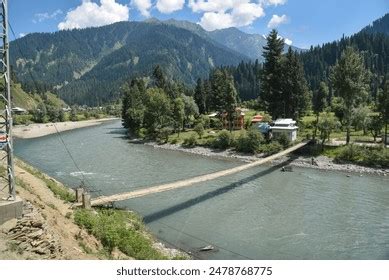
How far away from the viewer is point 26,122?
117312mm

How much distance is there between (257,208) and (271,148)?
70.8 feet

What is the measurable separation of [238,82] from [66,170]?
123 m

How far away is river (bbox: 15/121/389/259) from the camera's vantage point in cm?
2089

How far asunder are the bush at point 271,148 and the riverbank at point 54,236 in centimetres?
2698

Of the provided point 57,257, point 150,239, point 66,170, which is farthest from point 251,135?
point 57,257

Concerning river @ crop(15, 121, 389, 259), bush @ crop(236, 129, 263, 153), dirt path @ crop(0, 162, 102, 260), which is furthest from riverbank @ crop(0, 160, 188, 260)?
bush @ crop(236, 129, 263, 153)

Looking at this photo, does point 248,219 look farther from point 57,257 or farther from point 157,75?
point 157,75

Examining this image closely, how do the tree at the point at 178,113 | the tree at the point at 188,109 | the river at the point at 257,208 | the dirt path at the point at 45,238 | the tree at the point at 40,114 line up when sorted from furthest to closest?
the tree at the point at 40,114, the tree at the point at 188,109, the tree at the point at 178,113, the river at the point at 257,208, the dirt path at the point at 45,238

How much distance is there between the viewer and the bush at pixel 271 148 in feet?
158

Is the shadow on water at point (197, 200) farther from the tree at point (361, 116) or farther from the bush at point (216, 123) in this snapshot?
the bush at point (216, 123)

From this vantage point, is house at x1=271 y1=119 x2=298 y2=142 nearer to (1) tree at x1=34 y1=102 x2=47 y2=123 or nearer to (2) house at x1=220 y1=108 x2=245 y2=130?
(2) house at x1=220 y1=108 x2=245 y2=130

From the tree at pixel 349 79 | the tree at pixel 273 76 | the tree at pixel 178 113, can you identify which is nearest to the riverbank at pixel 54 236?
the tree at pixel 349 79

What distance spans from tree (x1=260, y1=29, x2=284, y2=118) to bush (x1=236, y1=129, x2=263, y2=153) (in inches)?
342

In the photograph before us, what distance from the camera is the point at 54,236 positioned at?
13.1m
